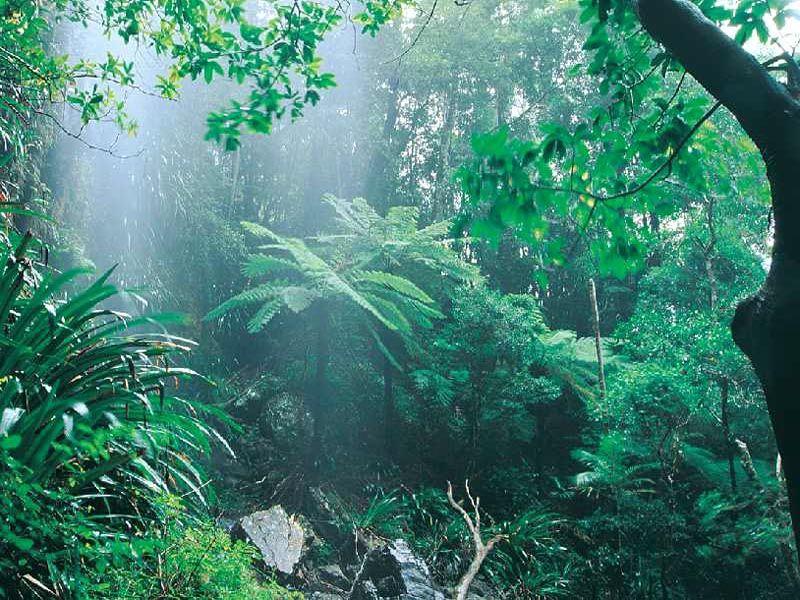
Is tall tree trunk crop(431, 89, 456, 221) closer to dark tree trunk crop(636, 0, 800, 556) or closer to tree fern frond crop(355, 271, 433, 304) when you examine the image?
tree fern frond crop(355, 271, 433, 304)

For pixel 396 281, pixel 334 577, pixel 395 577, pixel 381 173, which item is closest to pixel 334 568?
pixel 334 577

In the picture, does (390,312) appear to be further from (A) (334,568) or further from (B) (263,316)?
(A) (334,568)

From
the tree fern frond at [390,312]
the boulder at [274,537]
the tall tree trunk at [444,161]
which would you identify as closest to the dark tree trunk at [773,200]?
the boulder at [274,537]

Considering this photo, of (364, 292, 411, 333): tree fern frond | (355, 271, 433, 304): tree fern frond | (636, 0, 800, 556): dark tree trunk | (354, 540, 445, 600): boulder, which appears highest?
(355, 271, 433, 304): tree fern frond

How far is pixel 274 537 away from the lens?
458 cm

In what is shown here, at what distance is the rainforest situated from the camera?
1689 mm

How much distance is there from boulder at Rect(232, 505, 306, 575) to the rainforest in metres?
0.04

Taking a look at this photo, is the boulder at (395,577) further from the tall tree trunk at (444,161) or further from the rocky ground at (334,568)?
the tall tree trunk at (444,161)

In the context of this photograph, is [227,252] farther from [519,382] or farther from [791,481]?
[791,481]

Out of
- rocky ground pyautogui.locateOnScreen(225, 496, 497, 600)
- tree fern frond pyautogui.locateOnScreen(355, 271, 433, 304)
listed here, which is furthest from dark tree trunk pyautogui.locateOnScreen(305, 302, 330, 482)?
rocky ground pyautogui.locateOnScreen(225, 496, 497, 600)

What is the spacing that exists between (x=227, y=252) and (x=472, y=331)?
4115mm

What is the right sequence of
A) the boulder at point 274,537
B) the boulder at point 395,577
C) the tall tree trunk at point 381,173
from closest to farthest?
the boulder at point 395,577 < the boulder at point 274,537 < the tall tree trunk at point 381,173

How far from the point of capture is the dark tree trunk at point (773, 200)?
3.90 feet

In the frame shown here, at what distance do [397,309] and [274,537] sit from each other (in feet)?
10.5
